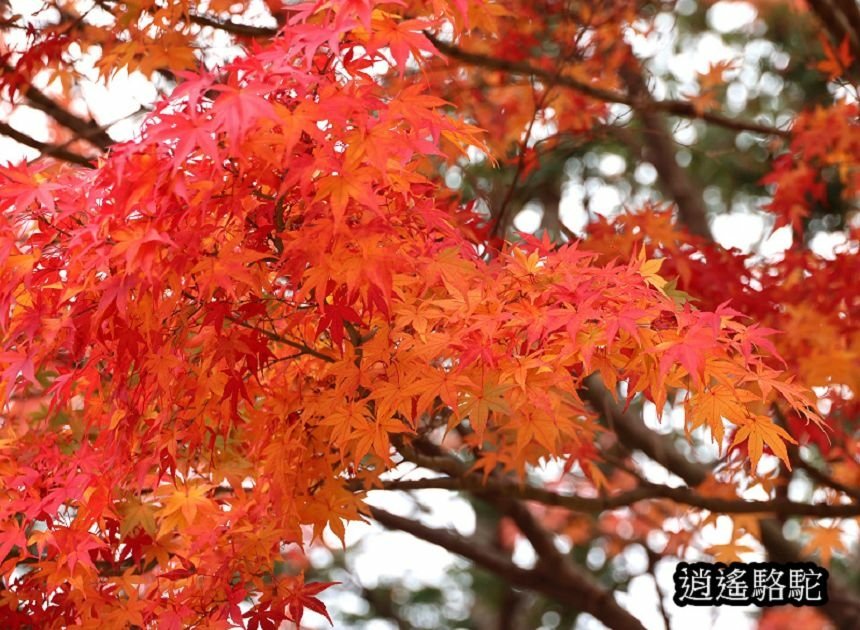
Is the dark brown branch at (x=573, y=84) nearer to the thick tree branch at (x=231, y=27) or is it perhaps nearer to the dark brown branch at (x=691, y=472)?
the thick tree branch at (x=231, y=27)

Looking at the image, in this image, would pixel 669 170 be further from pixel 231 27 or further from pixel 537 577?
pixel 231 27

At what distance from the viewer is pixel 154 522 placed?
86.5 inches

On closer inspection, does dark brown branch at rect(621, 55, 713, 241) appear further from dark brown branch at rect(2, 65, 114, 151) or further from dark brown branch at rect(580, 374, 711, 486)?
dark brown branch at rect(2, 65, 114, 151)

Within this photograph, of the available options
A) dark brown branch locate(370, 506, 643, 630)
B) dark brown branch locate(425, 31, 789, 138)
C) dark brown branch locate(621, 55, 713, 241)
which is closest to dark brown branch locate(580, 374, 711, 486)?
dark brown branch locate(370, 506, 643, 630)

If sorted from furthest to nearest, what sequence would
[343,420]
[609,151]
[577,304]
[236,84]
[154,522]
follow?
1. [609,151]
2. [154,522]
3. [343,420]
4. [577,304]
5. [236,84]

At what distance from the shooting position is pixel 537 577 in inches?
149

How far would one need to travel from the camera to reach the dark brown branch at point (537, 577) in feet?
10.8

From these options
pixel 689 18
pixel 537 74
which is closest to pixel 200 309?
pixel 537 74

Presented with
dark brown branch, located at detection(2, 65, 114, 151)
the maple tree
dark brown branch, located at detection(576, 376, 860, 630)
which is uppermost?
dark brown branch, located at detection(2, 65, 114, 151)

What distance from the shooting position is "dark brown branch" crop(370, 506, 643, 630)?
129 inches

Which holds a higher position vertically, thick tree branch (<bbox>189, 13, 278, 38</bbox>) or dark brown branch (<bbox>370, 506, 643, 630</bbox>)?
thick tree branch (<bbox>189, 13, 278, 38</bbox>)

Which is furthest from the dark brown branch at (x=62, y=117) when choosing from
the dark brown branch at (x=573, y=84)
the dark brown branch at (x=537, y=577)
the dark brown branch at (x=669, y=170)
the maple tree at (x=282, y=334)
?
the dark brown branch at (x=669, y=170)

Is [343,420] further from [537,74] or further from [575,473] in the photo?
[575,473]

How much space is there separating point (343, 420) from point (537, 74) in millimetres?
1900
